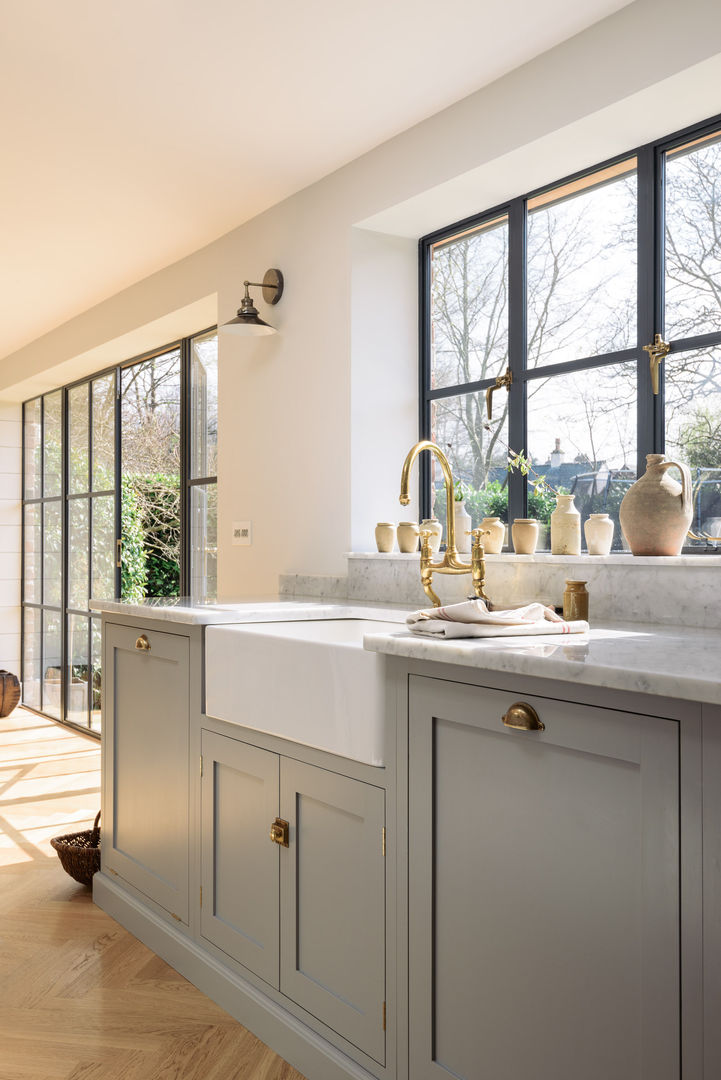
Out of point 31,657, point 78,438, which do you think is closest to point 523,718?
point 78,438

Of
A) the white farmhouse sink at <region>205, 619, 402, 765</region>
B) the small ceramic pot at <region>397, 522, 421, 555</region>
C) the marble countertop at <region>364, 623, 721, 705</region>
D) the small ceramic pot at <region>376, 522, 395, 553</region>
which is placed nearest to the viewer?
the marble countertop at <region>364, 623, 721, 705</region>

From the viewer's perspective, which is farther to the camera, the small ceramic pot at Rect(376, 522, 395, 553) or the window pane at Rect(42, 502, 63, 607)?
the window pane at Rect(42, 502, 63, 607)

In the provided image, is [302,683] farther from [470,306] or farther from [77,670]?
[77,670]

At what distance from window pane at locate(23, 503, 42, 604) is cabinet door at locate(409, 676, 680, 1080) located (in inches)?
219

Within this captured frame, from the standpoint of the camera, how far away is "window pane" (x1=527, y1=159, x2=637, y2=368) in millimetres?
2428

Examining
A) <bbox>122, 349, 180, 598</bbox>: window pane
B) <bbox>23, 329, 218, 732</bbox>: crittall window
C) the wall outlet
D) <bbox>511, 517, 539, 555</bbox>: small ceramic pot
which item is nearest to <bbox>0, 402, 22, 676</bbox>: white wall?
<bbox>23, 329, 218, 732</bbox>: crittall window

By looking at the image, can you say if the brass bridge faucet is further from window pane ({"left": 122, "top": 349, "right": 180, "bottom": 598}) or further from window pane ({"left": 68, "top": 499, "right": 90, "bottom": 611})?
window pane ({"left": 68, "top": 499, "right": 90, "bottom": 611})

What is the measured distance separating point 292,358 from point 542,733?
2271 mm

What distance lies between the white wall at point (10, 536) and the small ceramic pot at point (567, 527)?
18.0 feet

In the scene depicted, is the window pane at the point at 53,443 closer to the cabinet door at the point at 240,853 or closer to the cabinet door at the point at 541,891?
the cabinet door at the point at 240,853

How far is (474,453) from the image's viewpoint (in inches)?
114

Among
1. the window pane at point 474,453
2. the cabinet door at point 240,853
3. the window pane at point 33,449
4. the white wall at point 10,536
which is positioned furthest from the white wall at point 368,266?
the white wall at point 10,536

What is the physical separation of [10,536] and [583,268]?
18.0 ft

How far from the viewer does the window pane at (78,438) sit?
5727mm
